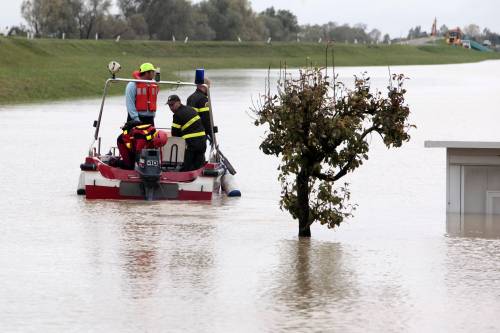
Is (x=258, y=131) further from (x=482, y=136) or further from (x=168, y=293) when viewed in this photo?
(x=168, y=293)

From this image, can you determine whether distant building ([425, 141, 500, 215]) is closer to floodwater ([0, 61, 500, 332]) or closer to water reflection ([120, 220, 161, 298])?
floodwater ([0, 61, 500, 332])

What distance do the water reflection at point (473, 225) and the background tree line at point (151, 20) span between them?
369 ft

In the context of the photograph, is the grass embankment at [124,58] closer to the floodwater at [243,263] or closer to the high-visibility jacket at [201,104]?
the high-visibility jacket at [201,104]

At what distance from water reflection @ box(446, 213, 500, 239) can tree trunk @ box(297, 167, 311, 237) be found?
1.71 metres

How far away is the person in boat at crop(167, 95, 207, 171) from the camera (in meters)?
18.3

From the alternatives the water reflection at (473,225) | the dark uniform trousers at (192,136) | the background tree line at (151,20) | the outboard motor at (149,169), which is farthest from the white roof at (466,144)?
the background tree line at (151,20)

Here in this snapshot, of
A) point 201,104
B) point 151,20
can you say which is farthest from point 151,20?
point 201,104

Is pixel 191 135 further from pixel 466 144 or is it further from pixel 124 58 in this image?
pixel 124 58

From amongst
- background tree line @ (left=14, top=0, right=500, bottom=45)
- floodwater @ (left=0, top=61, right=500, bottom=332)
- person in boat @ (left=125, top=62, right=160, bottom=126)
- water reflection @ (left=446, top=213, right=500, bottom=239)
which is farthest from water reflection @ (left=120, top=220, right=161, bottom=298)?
background tree line @ (left=14, top=0, right=500, bottom=45)

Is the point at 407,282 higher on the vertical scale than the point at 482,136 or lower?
lower

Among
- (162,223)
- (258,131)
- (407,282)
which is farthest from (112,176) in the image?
(258,131)

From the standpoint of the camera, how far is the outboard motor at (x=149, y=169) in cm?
1752

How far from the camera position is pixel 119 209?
56.5ft

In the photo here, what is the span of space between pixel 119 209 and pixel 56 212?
2.56 ft
